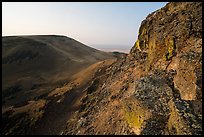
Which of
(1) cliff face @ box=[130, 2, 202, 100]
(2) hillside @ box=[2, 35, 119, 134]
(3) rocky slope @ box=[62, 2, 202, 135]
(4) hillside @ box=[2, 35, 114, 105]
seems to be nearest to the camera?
(3) rocky slope @ box=[62, 2, 202, 135]

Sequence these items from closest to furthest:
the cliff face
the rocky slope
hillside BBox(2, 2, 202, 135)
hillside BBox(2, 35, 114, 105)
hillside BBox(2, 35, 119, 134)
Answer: the rocky slope < hillside BBox(2, 2, 202, 135) < the cliff face < hillside BBox(2, 35, 119, 134) < hillside BBox(2, 35, 114, 105)

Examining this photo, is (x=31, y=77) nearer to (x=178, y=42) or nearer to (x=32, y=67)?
(x=32, y=67)

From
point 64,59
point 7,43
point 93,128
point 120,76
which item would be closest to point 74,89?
point 120,76

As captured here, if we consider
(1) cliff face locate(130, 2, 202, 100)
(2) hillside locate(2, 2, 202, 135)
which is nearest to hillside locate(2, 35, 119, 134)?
(2) hillside locate(2, 2, 202, 135)

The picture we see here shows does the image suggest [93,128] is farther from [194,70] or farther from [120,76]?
[194,70]

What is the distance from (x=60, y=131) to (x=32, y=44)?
61.4 meters

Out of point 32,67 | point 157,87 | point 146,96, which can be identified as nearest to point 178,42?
point 157,87

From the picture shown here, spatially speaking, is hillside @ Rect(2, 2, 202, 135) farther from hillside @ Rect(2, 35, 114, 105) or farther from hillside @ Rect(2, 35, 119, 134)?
hillside @ Rect(2, 35, 114, 105)

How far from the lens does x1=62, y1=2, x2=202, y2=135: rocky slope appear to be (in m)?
13.2

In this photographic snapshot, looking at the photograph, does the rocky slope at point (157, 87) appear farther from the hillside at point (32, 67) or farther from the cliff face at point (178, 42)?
the hillside at point (32, 67)

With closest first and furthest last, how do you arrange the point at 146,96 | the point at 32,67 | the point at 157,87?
the point at 146,96 → the point at 157,87 → the point at 32,67

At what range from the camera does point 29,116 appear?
2883cm

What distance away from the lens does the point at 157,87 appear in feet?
51.5

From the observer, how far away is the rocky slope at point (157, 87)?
13.2 meters
